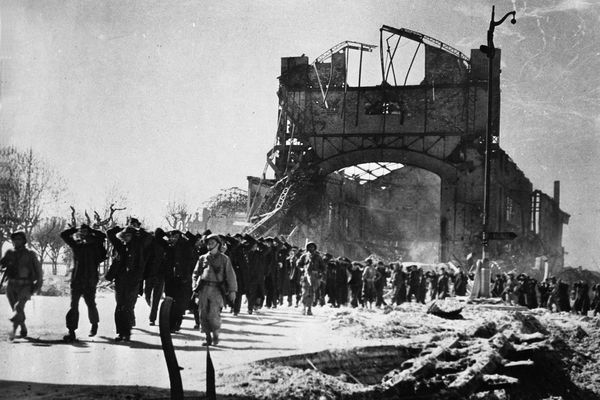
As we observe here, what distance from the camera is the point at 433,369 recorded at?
9188 mm

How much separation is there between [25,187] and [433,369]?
34275mm

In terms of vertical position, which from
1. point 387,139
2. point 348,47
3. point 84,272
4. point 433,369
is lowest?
point 433,369

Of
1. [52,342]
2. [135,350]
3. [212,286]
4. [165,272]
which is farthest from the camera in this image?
[165,272]

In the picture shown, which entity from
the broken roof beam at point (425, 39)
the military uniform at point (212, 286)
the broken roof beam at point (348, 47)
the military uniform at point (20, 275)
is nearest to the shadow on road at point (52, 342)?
the military uniform at point (20, 275)

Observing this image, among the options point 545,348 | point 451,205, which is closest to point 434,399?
point 545,348

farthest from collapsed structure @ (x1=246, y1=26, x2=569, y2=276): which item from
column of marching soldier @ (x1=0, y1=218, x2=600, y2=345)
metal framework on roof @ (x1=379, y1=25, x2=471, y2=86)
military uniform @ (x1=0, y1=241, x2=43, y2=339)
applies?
military uniform @ (x1=0, y1=241, x2=43, y2=339)

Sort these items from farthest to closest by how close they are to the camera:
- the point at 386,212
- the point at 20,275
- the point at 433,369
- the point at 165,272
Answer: the point at 386,212, the point at 165,272, the point at 20,275, the point at 433,369

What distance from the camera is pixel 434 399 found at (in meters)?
Answer: 8.39

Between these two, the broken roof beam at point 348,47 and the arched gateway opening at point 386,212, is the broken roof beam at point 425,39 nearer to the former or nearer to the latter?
the broken roof beam at point 348,47

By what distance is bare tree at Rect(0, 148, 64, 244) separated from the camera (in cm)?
3541

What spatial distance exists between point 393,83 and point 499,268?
44.1 feet

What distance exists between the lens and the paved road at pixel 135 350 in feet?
23.1

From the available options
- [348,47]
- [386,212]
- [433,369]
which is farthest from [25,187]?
[433,369]

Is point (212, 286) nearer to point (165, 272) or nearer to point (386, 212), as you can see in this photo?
point (165, 272)
